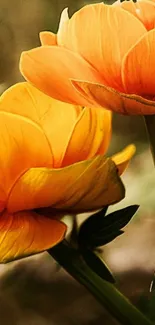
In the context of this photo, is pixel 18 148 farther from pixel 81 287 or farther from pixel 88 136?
pixel 81 287

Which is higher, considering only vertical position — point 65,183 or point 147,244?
point 65,183

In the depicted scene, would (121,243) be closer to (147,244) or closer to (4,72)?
(147,244)

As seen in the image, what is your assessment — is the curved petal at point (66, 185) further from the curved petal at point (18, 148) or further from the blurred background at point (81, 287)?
the blurred background at point (81, 287)

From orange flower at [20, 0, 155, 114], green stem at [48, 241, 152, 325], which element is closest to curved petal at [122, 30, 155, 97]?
orange flower at [20, 0, 155, 114]

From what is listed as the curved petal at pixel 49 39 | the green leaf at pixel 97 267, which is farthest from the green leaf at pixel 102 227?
the curved petal at pixel 49 39

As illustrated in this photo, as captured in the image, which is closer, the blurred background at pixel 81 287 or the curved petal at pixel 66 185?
the curved petal at pixel 66 185

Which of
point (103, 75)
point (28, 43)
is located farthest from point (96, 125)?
point (28, 43)

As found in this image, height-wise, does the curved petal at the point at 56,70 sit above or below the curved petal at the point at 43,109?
above
